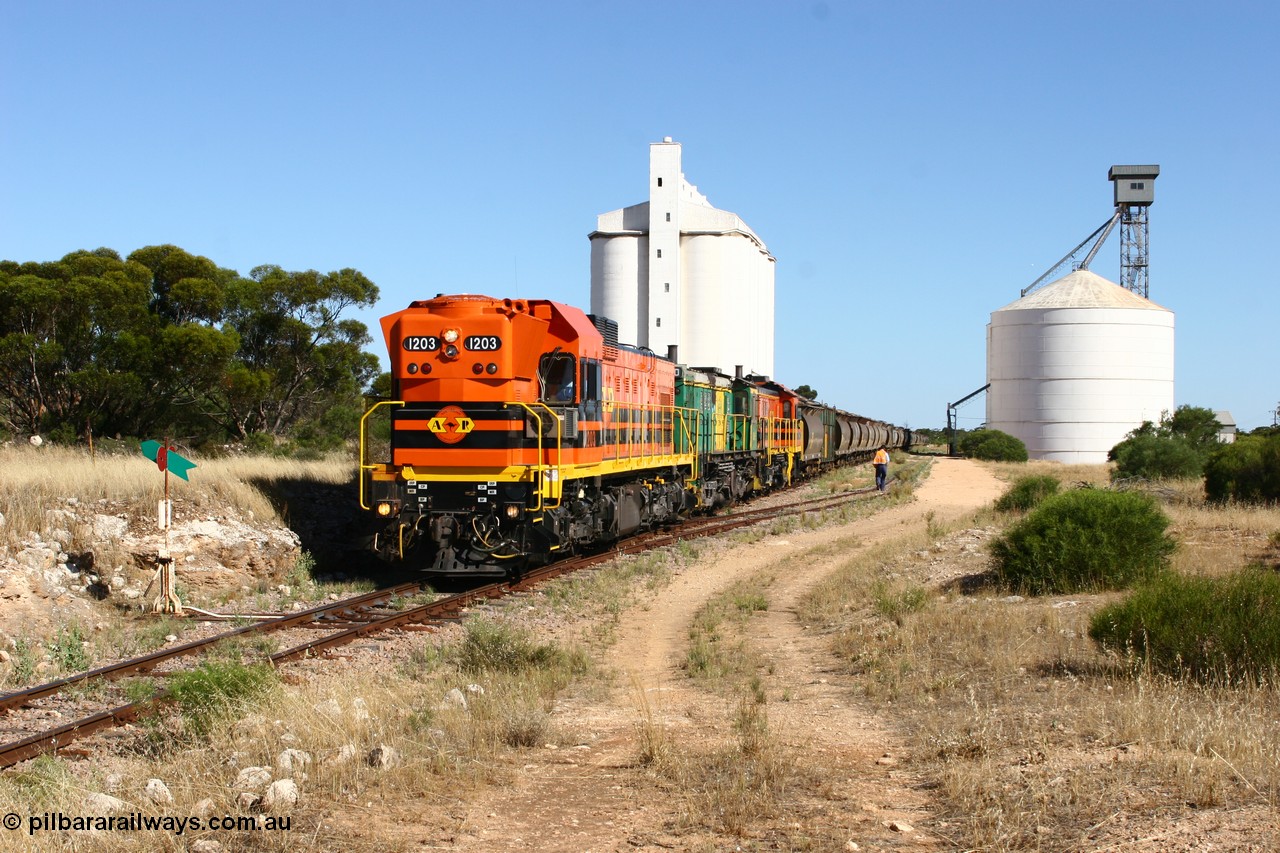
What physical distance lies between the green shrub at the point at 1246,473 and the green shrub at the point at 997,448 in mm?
39097

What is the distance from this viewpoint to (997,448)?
7031 cm

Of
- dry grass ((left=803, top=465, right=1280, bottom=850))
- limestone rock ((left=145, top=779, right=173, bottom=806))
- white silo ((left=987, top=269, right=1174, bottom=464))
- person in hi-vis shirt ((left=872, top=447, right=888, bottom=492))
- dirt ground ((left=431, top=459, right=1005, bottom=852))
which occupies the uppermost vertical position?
white silo ((left=987, top=269, right=1174, bottom=464))

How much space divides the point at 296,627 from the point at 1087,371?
228 ft

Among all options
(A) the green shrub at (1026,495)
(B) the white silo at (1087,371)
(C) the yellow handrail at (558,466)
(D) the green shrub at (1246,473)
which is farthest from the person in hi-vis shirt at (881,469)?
(B) the white silo at (1087,371)

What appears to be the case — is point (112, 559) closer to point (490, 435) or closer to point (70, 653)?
point (70, 653)

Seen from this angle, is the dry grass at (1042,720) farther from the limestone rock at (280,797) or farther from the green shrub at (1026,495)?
the green shrub at (1026,495)

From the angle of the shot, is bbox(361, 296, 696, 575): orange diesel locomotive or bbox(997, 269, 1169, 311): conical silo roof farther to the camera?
bbox(997, 269, 1169, 311): conical silo roof

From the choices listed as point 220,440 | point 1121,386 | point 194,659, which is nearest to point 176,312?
point 220,440

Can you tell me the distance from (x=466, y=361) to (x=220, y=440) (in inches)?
886

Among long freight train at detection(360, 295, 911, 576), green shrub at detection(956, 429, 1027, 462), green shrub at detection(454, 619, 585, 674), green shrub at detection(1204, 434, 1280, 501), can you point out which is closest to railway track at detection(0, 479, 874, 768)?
long freight train at detection(360, 295, 911, 576)

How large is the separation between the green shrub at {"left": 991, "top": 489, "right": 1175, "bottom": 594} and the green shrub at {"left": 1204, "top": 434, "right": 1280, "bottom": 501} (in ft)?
44.9

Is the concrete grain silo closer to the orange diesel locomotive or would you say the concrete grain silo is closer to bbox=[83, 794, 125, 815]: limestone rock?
the orange diesel locomotive

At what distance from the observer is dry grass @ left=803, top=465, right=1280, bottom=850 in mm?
6078

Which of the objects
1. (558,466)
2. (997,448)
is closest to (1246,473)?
(558,466)
